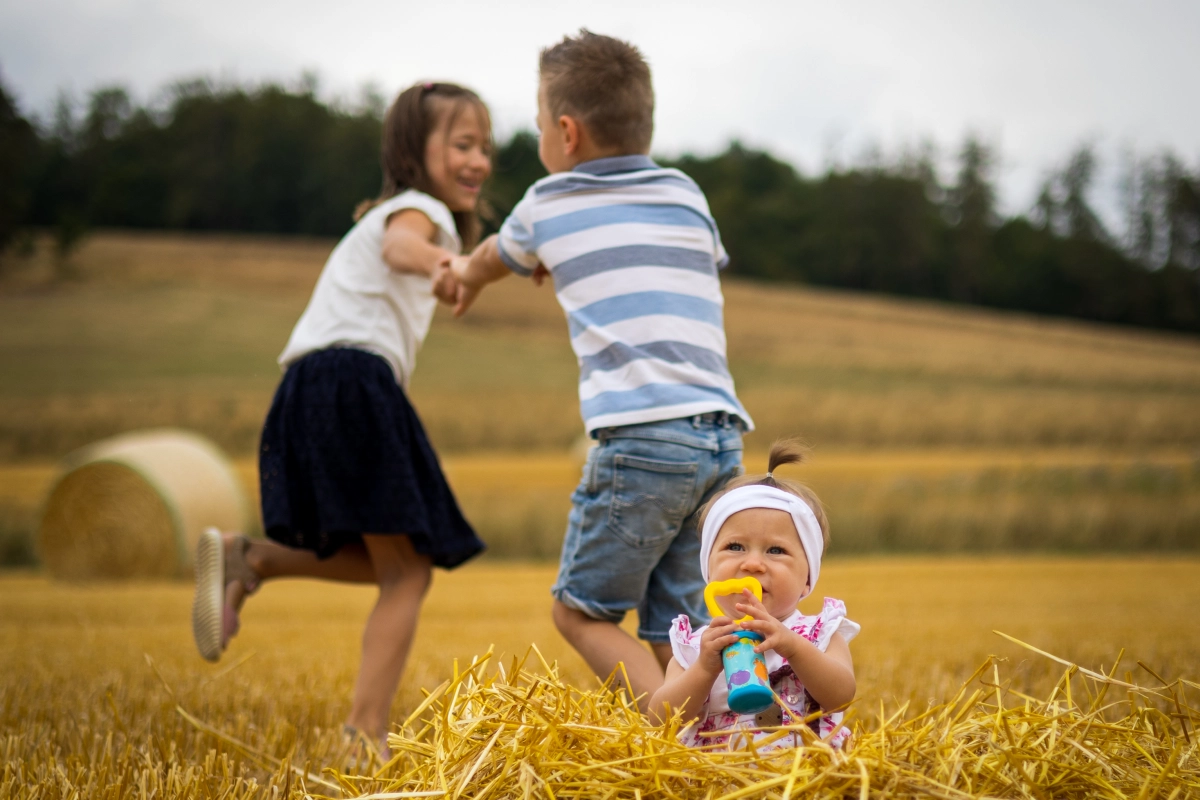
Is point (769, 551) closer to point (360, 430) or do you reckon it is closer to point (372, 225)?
point (360, 430)

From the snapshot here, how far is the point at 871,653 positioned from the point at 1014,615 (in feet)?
8.30

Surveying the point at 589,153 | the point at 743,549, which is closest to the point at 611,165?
the point at 589,153


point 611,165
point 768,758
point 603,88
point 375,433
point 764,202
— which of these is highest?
point 764,202

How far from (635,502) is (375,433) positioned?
0.85m

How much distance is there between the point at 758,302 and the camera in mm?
31562

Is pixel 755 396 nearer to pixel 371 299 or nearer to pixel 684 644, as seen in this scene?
pixel 371 299

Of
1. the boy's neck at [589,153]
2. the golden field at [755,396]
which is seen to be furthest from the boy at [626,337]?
the golden field at [755,396]

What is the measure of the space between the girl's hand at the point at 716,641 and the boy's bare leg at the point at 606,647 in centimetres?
52

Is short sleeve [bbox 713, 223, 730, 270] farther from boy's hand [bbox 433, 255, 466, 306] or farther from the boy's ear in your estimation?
boy's hand [bbox 433, 255, 466, 306]

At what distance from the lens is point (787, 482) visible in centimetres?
177

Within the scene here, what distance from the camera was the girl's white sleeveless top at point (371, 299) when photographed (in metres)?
2.75

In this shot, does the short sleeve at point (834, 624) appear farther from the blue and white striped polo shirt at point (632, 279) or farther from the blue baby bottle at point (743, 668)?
the blue and white striped polo shirt at point (632, 279)

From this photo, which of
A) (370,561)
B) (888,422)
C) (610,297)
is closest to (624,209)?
(610,297)

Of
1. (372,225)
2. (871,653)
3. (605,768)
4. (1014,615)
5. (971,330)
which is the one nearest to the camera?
(605,768)
